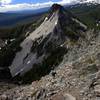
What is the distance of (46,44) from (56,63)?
54.8 feet

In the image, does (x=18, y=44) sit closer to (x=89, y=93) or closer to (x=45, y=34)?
(x=45, y=34)

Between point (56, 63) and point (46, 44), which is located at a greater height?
point (56, 63)

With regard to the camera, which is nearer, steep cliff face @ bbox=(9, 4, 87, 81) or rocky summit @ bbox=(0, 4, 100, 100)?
rocky summit @ bbox=(0, 4, 100, 100)

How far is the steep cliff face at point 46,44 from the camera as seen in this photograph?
64.0 metres

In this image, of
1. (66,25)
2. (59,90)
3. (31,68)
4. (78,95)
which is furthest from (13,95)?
(66,25)

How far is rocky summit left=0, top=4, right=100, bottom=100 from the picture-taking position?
24141 mm

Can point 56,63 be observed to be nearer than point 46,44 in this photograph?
Yes

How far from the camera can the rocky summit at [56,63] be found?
2414 cm

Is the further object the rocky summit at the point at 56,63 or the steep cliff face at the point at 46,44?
the steep cliff face at the point at 46,44

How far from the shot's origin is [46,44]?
71750mm

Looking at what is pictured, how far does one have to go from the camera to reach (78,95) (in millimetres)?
22828

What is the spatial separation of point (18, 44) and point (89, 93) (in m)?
56.9

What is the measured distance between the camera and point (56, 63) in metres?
55.3

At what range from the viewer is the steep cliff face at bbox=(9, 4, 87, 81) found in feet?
Answer: 210
